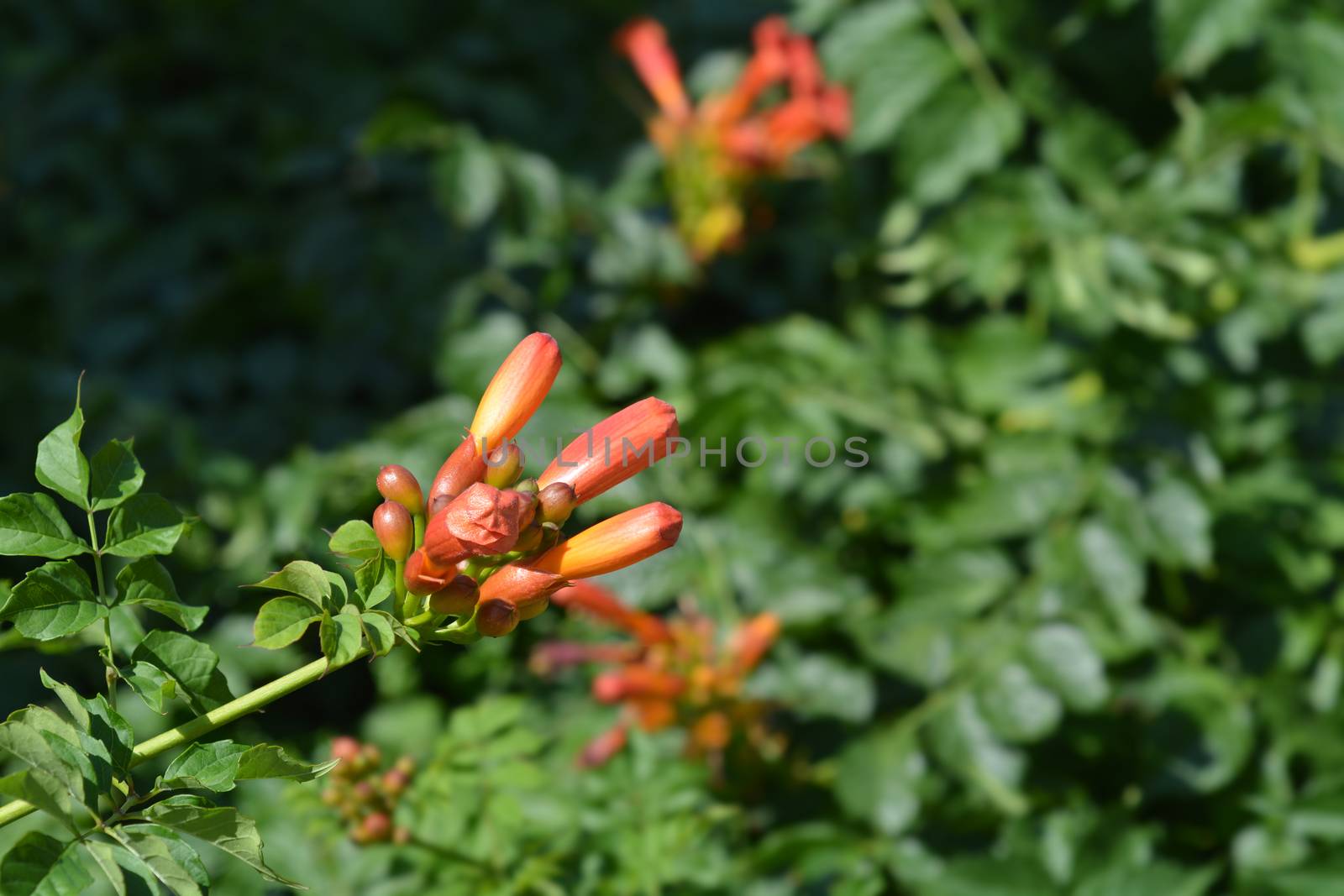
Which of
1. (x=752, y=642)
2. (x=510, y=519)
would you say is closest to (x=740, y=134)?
(x=752, y=642)

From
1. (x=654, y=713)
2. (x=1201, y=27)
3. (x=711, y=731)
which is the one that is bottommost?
(x=711, y=731)

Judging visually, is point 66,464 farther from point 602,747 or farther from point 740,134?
point 740,134

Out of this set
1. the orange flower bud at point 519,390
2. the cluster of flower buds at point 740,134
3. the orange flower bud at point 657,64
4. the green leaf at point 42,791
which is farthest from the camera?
the orange flower bud at point 657,64

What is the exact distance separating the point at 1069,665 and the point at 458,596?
6.15ft

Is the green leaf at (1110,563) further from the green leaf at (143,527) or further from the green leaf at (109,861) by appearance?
the green leaf at (109,861)

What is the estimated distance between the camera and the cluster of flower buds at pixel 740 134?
3.68 meters

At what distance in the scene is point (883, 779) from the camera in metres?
2.86

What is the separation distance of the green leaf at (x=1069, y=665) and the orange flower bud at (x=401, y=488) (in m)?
1.84

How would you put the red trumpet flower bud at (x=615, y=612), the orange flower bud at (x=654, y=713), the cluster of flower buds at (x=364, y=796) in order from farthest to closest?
the orange flower bud at (x=654, y=713)
the red trumpet flower bud at (x=615, y=612)
the cluster of flower buds at (x=364, y=796)

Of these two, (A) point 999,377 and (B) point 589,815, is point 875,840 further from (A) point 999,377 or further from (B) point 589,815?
(A) point 999,377

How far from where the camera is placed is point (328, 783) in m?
1.92

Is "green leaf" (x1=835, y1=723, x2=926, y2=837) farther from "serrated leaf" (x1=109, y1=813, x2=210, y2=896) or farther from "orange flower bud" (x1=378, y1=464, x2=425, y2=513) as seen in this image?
"serrated leaf" (x1=109, y1=813, x2=210, y2=896)

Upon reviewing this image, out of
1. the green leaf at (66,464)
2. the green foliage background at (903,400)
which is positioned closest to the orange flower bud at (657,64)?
the green foliage background at (903,400)

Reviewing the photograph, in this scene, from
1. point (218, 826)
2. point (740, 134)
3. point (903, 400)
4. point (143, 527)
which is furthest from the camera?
A: point (740, 134)
